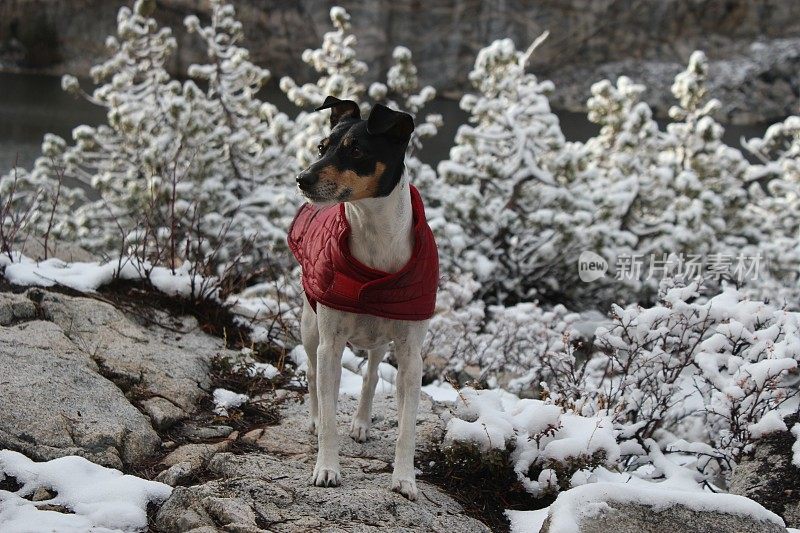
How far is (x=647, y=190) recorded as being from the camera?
410 inches

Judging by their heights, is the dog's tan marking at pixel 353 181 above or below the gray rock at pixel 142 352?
above

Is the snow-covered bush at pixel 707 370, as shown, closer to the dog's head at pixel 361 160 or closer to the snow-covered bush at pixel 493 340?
the snow-covered bush at pixel 493 340

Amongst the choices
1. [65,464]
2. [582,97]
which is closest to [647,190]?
[65,464]

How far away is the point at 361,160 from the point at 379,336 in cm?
87

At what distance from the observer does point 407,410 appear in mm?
3762

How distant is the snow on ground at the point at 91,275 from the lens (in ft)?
17.9

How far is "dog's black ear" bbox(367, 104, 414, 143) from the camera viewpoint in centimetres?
338

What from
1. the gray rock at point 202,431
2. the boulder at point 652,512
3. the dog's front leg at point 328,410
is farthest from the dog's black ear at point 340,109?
the boulder at point 652,512

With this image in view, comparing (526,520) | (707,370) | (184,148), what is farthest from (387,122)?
(184,148)

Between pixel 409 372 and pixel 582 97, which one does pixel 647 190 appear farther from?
pixel 582 97

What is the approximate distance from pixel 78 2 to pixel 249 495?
1667 inches

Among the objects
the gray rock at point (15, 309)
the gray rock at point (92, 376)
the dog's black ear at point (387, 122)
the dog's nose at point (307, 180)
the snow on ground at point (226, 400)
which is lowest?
the snow on ground at point (226, 400)

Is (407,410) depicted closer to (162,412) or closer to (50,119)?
(162,412)

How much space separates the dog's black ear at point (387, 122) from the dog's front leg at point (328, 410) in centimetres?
98
